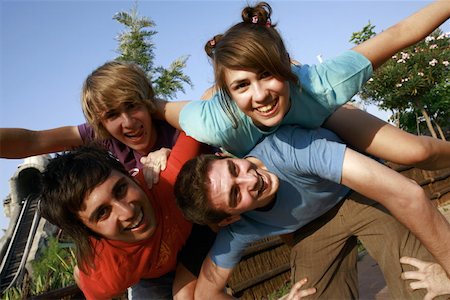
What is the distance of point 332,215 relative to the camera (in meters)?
2.46

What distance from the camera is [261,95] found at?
199 centimetres

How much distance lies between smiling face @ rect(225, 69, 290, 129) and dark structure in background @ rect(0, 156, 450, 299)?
164cm

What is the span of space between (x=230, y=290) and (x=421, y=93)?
38.0 ft

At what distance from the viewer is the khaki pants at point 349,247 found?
2262 mm

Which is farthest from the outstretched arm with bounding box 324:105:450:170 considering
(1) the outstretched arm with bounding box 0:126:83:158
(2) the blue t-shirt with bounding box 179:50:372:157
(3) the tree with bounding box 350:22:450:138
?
(3) the tree with bounding box 350:22:450:138

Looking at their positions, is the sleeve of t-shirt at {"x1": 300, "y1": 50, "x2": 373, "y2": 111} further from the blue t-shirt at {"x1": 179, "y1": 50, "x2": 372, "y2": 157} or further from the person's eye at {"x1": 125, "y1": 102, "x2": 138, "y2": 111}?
the person's eye at {"x1": 125, "y1": 102, "x2": 138, "y2": 111}

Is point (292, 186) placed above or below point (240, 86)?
below

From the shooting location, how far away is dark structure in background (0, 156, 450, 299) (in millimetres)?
5340

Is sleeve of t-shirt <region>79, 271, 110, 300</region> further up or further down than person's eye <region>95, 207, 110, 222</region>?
further down

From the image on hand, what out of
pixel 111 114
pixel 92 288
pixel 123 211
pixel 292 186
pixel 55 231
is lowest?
pixel 55 231

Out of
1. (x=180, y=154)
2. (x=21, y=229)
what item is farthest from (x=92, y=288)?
(x=21, y=229)

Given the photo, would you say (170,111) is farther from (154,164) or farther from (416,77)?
(416,77)

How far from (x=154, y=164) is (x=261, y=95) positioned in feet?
2.56

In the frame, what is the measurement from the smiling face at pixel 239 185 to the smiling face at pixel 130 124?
0.54 m
